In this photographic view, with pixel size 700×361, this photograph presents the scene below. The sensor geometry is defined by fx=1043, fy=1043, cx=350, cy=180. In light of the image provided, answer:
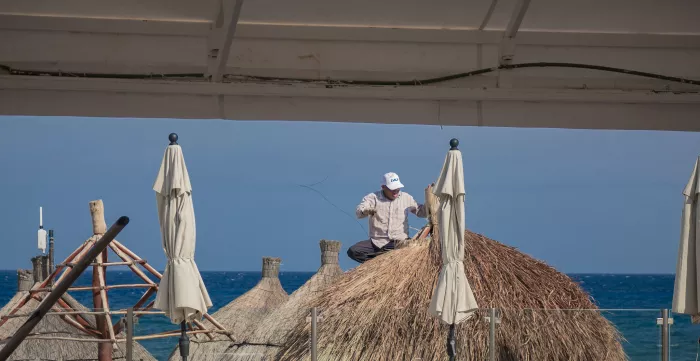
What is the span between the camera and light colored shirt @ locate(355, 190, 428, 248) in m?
9.96

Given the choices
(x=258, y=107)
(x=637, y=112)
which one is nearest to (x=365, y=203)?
(x=258, y=107)

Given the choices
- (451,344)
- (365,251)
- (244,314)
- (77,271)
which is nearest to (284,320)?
(365,251)

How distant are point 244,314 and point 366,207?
264 cm

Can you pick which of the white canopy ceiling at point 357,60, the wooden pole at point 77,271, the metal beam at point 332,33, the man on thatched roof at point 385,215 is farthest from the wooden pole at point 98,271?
the wooden pole at point 77,271

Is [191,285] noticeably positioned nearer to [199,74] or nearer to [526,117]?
[199,74]

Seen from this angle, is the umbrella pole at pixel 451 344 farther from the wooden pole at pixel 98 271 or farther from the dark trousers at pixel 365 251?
the wooden pole at pixel 98 271

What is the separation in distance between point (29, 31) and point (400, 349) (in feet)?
12.8

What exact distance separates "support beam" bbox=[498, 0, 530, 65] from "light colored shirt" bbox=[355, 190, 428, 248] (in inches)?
74.4

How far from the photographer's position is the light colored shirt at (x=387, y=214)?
9961 millimetres

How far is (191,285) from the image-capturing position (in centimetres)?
764

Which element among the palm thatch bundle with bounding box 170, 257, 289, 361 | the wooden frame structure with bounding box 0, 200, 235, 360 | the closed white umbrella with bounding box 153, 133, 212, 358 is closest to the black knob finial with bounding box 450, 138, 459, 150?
the closed white umbrella with bounding box 153, 133, 212, 358

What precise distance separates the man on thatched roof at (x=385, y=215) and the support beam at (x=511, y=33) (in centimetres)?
179

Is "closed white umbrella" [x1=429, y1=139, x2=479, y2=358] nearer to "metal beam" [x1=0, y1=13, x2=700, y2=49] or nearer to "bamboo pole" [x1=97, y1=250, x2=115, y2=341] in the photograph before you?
"metal beam" [x1=0, y1=13, x2=700, y2=49]

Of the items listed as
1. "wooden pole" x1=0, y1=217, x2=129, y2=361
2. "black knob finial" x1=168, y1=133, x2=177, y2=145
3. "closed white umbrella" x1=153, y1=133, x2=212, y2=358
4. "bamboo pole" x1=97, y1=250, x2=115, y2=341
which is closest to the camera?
"wooden pole" x1=0, y1=217, x2=129, y2=361
